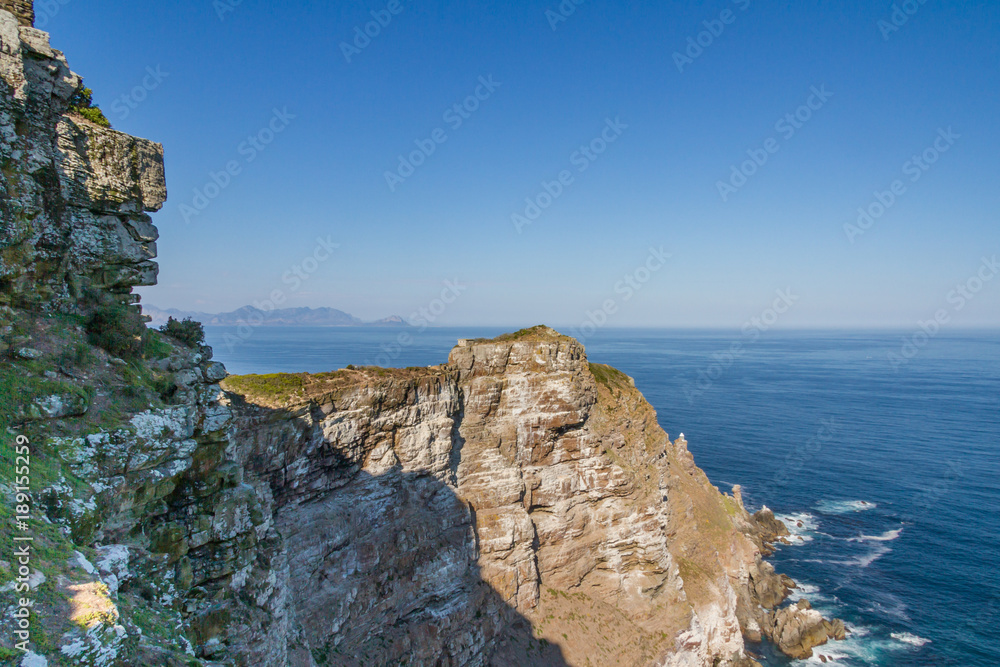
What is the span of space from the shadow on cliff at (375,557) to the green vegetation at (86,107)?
648 inches

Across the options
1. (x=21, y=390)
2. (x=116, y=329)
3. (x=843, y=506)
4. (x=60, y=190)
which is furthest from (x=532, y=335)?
(x=843, y=506)

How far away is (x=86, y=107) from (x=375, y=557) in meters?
27.9

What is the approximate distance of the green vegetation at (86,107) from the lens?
52.6 feet

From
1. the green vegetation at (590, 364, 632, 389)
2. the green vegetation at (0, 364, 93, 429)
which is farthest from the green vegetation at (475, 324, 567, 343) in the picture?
the green vegetation at (0, 364, 93, 429)

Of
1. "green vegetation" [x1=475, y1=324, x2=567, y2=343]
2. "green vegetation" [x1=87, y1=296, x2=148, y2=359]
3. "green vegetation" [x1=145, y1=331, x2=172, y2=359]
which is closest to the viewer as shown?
"green vegetation" [x1=87, y1=296, x2=148, y2=359]

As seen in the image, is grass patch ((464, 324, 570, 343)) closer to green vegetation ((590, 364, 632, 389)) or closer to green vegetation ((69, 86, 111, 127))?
green vegetation ((590, 364, 632, 389))

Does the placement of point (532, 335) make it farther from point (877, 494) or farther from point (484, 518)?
point (877, 494)

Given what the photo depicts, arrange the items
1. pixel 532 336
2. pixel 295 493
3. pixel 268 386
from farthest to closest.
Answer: pixel 532 336
pixel 268 386
pixel 295 493

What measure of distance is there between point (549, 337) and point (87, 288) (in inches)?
1335

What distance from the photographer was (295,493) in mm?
29953

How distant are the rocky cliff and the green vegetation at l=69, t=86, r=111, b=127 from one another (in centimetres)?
29

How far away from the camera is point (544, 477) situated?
41469 mm

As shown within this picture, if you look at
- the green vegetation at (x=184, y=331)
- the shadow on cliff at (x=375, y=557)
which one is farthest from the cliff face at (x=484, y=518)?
the green vegetation at (x=184, y=331)

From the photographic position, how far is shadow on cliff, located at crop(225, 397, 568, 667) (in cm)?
2888
